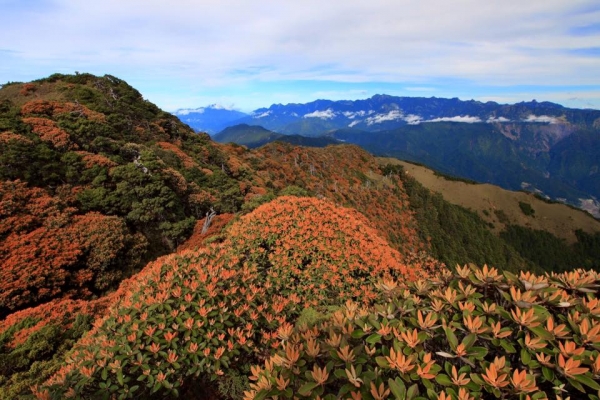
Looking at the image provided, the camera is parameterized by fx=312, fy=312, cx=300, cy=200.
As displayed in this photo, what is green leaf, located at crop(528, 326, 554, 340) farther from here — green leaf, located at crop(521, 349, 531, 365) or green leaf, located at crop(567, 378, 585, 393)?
green leaf, located at crop(567, 378, 585, 393)

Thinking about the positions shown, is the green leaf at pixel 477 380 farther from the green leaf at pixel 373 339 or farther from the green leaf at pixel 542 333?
the green leaf at pixel 373 339

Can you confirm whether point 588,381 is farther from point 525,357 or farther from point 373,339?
point 373,339

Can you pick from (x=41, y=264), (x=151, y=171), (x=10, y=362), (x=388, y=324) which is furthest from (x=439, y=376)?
(x=151, y=171)

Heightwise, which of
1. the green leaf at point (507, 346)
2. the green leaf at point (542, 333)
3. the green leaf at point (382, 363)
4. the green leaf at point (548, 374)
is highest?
the green leaf at point (542, 333)

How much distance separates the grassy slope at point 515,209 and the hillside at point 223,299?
107265mm

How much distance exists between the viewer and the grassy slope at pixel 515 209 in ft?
347

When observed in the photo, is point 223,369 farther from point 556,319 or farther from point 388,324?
point 556,319

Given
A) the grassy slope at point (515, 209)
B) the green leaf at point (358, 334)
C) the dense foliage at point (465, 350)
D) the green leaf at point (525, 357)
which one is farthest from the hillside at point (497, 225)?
the green leaf at point (525, 357)

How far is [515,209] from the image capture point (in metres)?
109

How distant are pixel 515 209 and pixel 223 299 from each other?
129 metres

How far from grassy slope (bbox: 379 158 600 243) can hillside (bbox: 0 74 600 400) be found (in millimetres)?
107265

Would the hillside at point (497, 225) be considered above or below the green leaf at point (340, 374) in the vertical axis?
below

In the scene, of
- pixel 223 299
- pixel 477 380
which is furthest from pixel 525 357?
pixel 223 299

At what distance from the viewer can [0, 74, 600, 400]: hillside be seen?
286cm
